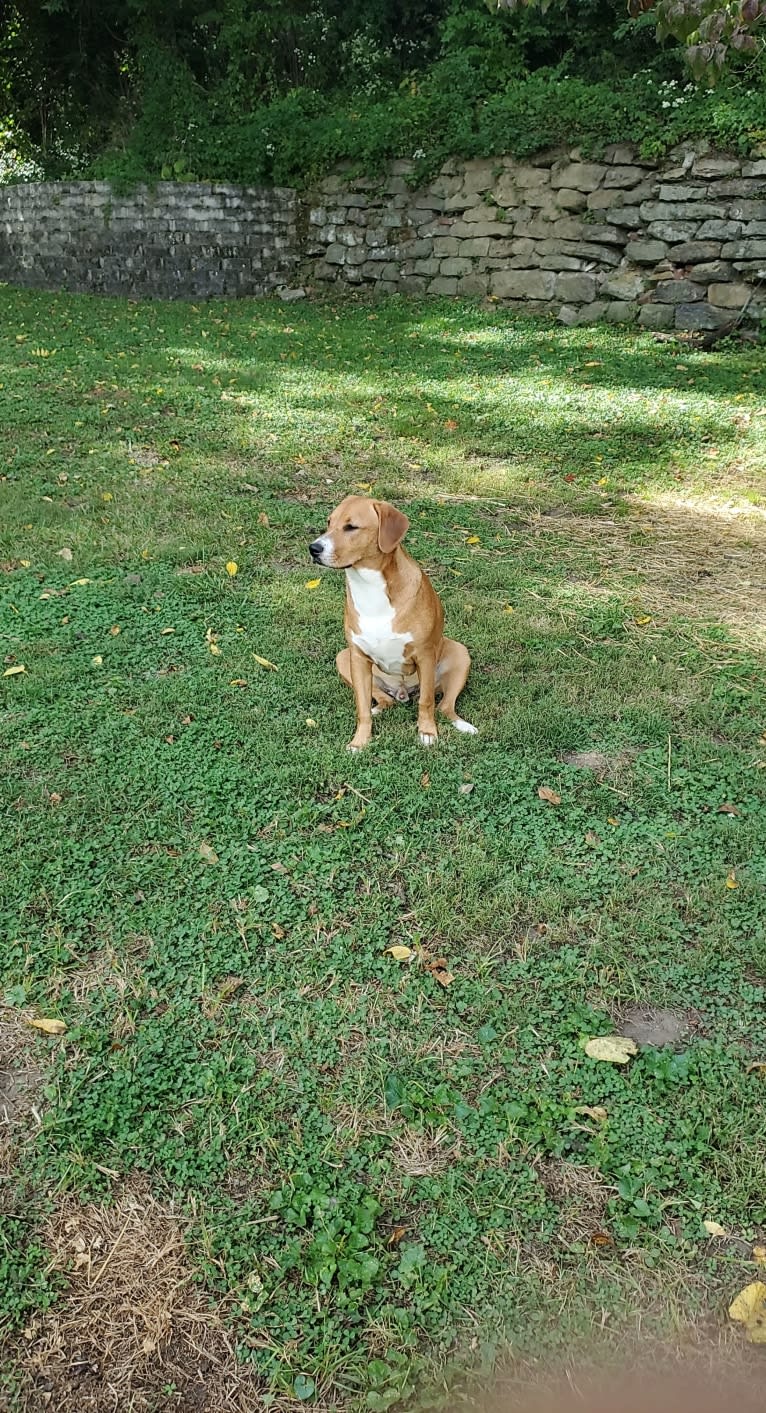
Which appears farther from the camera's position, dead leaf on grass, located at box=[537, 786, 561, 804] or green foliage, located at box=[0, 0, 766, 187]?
green foliage, located at box=[0, 0, 766, 187]

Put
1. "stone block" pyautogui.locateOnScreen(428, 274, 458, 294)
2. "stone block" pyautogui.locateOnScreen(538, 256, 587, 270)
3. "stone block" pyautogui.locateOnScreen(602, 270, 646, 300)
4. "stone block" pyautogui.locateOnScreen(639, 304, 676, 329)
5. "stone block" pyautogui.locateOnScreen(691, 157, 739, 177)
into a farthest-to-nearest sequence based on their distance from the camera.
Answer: "stone block" pyautogui.locateOnScreen(428, 274, 458, 294) < "stone block" pyautogui.locateOnScreen(538, 256, 587, 270) < "stone block" pyautogui.locateOnScreen(602, 270, 646, 300) < "stone block" pyautogui.locateOnScreen(639, 304, 676, 329) < "stone block" pyautogui.locateOnScreen(691, 157, 739, 177)

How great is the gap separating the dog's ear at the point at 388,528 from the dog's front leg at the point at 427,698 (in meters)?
0.47

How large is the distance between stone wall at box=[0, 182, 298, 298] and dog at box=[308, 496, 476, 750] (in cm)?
1225

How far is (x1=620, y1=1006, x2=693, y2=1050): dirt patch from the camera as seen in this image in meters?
2.48

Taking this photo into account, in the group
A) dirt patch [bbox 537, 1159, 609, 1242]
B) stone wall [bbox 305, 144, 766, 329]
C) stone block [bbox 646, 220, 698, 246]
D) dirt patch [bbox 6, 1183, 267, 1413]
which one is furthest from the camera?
Answer: stone block [bbox 646, 220, 698, 246]

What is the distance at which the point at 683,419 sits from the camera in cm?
773

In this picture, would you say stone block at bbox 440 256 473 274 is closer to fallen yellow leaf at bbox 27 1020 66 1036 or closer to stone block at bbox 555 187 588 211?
stone block at bbox 555 187 588 211

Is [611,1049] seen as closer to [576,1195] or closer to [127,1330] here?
[576,1195]

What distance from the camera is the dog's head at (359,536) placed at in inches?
132

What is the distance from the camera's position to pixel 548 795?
136 inches

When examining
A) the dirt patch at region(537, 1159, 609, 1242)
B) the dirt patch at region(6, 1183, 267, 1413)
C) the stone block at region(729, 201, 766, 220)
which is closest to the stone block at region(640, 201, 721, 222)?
the stone block at region(729, 201, 766, 220)

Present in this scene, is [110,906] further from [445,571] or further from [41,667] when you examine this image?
[445,571]

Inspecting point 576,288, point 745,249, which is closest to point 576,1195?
point 745,249

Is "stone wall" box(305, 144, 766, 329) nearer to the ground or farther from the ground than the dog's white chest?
farther from the ground
